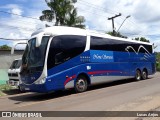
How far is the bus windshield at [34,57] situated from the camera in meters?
14.6

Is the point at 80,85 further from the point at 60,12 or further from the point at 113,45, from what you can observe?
the point at 60,12

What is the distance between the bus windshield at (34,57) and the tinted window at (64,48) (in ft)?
1.03

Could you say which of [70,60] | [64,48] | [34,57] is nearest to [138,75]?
[70,60]

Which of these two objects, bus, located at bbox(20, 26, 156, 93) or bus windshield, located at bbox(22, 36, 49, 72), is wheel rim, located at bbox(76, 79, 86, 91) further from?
bus windshield, located at bbox(22, 36, 49, 72)

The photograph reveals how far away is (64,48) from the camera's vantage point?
15.6 metres

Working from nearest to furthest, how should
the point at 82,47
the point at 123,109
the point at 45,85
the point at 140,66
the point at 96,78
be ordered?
the point at 123,109, the point at 45,85, the point at 82,47, the point at 96,78, the point at 140,66

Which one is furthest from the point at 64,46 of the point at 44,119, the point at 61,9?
the point at 61,9

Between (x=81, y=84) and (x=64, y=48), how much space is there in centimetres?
237

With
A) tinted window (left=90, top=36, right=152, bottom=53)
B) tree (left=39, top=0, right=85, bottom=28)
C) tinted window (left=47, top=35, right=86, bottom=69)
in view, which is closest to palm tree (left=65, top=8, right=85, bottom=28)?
tree (left=39, top=0, right=85, bottom=28)

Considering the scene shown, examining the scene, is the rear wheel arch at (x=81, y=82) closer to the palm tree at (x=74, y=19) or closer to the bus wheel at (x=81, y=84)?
the bus wheel at (x=81, y=84)

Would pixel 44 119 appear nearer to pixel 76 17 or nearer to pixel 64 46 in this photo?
pixel 64 46

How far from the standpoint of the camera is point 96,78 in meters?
18.3

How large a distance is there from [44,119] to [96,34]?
10.1 metres

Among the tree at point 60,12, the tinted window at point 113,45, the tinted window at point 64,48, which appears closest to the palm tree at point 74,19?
the tree at point 60,12
